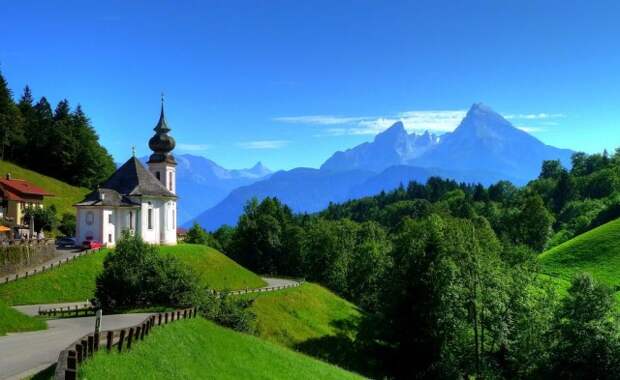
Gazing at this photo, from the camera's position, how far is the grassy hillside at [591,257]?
85.2 meters

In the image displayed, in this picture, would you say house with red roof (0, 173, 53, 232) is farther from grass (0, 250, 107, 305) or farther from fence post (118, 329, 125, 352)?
fence post (118, 329, 125, 352)

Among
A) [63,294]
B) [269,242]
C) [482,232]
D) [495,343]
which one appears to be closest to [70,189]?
[269,242]

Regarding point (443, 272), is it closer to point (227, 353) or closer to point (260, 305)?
point (260, 305)

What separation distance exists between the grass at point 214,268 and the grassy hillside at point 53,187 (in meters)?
39.9

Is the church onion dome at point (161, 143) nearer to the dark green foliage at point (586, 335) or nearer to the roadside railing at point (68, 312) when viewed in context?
the roadside railing at point (68, 312)

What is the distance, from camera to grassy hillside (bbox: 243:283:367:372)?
2133 inches

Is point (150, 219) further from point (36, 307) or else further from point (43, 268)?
point (36, 307)

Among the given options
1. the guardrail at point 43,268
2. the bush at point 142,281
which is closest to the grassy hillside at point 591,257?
the bush at point 142,281

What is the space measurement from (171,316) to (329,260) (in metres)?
71.7

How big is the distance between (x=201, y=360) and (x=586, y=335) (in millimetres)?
32556

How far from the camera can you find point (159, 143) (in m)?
80.8

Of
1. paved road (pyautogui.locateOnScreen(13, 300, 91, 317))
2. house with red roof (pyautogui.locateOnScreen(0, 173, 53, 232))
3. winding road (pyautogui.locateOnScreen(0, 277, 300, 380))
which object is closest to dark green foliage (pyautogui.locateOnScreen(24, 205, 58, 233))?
house with red roof (pyautogui.locateOnScreen(0, 173, 53, 232))

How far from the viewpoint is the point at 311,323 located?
60031mm

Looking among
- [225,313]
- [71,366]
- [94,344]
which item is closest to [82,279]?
[225,313]
